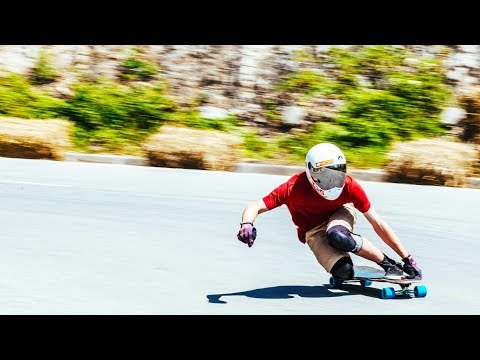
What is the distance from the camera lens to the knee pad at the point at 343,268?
7340 millimetres

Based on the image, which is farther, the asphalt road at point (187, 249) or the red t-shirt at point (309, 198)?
the asphalt road at point (187, 249)

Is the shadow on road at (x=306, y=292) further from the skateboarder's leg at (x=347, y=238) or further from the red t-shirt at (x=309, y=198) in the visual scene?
the red t-shirt at (x=309, y=198)

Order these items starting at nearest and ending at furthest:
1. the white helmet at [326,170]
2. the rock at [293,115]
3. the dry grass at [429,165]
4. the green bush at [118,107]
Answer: the white helmet at [326,170]
the dry grass at [429,165]
the rock at [293,115]
the green bush at [118,107]

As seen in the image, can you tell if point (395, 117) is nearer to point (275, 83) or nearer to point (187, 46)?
point (275, 83)

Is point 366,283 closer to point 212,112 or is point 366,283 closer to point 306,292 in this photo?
point 306,292

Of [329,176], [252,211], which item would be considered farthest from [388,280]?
[252,211]

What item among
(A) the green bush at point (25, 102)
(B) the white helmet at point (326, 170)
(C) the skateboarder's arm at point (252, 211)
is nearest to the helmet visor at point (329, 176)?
(B) the white helmet at point (326, 170)

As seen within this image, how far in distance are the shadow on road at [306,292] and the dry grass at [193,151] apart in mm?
7680

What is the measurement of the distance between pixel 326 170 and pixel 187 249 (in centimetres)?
277

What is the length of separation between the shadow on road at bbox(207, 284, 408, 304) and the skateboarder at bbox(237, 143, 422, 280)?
0.28m

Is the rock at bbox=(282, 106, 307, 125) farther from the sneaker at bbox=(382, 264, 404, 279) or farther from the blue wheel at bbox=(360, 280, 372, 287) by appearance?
the sneaker at bbox=(382, 264, 404, 279)

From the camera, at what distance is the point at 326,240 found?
7363 mm

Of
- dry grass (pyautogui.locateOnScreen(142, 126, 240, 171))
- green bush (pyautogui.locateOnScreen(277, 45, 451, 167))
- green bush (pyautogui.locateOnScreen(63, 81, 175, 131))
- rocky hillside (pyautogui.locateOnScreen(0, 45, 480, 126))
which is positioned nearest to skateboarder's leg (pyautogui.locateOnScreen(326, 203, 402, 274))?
dry grass (pyautogui.locateOnScreen(142, 126, 240, 171))

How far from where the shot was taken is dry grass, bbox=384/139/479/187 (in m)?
14.2
